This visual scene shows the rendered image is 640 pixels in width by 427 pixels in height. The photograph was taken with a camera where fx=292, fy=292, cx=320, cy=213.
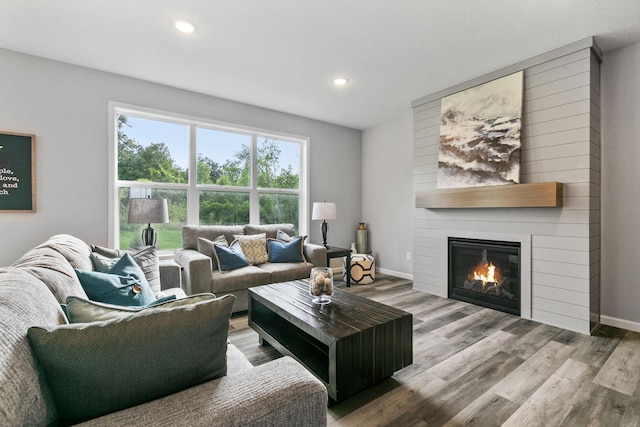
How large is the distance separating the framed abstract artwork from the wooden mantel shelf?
10 cm

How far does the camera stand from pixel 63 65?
3.00m

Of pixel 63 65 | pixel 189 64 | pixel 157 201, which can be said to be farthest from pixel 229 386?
pixel 63 65

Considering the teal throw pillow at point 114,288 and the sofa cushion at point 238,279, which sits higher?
the teal throw pillow at point 114,288

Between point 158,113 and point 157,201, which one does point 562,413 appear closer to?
point 157,201

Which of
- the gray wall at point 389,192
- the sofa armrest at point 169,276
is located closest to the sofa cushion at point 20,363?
the sofa armrest at point 169,276

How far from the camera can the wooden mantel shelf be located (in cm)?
264

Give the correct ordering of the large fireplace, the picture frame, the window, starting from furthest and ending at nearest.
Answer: the window < the large fireplace < the picture frame

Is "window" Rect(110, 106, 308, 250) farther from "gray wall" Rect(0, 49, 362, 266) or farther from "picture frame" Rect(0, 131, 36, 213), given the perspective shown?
"picture frame" Rect(0, 131, 36, 213)

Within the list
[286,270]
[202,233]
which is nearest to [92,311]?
[286,270]

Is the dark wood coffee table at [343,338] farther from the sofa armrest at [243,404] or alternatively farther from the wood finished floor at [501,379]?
the sofa armrest at [243,404]

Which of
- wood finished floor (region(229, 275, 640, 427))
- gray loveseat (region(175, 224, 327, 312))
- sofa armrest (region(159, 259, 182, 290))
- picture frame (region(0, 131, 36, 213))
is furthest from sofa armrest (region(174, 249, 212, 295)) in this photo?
picture frame (region(0, 131, 36, 213))

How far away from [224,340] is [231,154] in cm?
365

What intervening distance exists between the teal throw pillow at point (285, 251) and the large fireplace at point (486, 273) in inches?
74.0

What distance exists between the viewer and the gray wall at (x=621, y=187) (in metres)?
2.62
